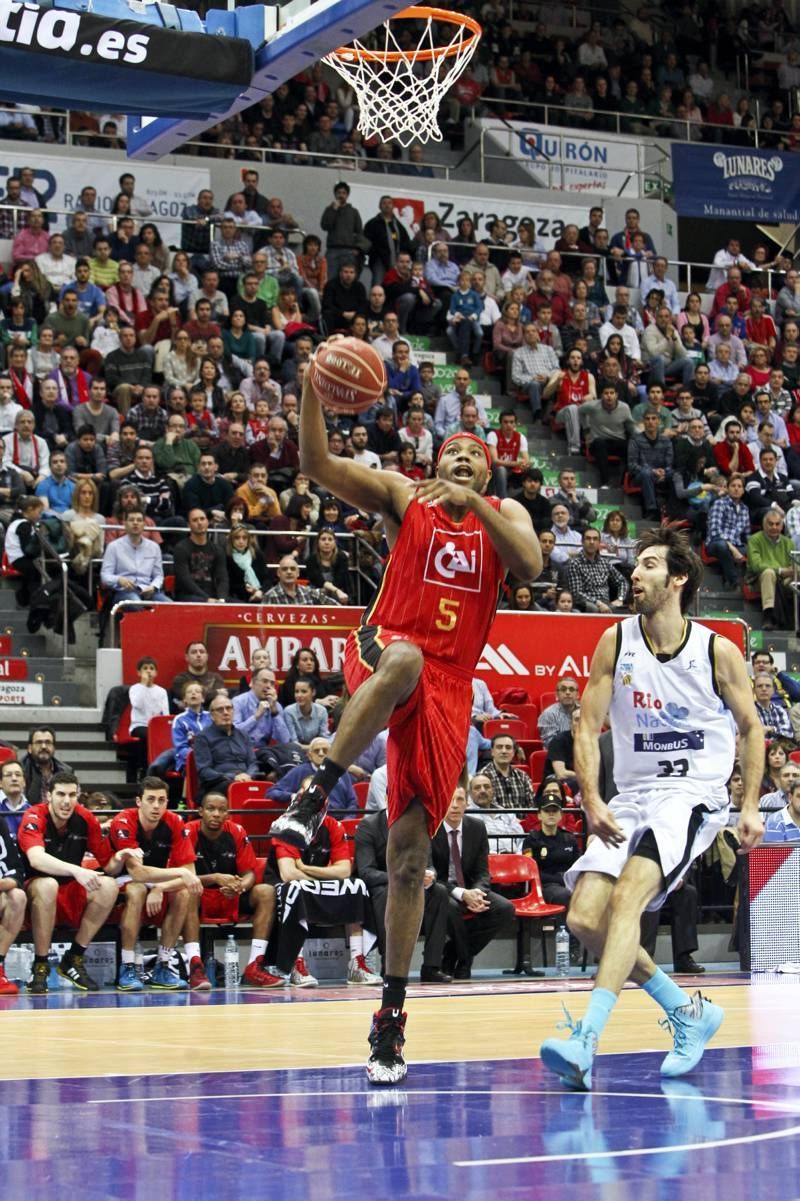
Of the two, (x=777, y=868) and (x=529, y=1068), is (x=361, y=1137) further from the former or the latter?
(x=777, y=868)

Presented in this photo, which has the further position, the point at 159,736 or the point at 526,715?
the point at 526,715

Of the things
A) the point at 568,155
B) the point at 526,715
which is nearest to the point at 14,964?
the point at 526,715

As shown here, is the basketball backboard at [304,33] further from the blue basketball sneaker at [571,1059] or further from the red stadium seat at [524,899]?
the red stadium seat at [524,899]

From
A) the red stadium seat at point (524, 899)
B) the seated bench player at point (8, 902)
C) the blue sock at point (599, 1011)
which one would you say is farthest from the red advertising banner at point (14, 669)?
the blue sock at point (599, 1011)

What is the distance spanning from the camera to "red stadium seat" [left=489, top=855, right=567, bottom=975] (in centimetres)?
1388

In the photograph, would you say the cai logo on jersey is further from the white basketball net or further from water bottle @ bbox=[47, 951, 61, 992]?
the white basketball net

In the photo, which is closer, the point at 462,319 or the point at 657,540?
the point at 657,540

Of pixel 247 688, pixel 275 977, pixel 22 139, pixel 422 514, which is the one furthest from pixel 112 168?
pixel 422 514

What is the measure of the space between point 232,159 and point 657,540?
18.9 m

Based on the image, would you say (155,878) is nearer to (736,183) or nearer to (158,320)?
(158,320)

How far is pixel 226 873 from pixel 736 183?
19101mm

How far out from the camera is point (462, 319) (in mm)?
23016

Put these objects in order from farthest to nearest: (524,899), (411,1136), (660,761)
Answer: (524,899)
(660,761)
(411,1136)

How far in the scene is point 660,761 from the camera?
680cm
